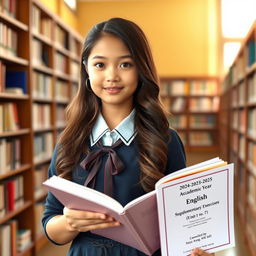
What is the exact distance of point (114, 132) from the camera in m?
1.14

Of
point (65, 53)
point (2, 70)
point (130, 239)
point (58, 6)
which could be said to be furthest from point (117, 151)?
point (58, 6)

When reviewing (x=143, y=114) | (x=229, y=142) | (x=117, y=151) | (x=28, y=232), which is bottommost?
(x=28, y=232)

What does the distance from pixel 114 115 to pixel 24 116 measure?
2409mm

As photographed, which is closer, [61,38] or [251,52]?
[251,52]

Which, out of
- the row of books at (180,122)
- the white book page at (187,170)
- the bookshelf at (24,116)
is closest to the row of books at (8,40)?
the bookshelf at (24,116)

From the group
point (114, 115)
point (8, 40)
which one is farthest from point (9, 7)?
point (114, 115)

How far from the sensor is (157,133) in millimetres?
1151

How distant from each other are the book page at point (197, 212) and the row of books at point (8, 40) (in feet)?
7.53

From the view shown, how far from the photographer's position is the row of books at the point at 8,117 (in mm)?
2960

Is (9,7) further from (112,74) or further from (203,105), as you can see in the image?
(203,105)

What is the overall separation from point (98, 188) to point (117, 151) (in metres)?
0.12

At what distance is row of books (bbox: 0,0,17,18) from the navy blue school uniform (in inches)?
89.6

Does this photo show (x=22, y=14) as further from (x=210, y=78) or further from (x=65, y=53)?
(x=210, y=78)

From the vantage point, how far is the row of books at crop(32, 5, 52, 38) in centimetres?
374
